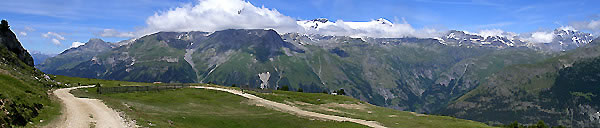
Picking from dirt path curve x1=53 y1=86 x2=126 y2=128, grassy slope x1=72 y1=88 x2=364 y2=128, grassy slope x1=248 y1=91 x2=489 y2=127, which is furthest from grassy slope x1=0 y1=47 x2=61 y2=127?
grassy slope x1=248 y1=91 x2=489 y2=127

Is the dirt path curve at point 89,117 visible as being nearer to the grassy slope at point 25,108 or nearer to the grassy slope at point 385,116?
the grassy slope at point 25,108

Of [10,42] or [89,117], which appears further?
[10,42]

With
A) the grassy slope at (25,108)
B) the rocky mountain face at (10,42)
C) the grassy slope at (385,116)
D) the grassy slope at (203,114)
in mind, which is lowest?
the grassy slope at (385,116)

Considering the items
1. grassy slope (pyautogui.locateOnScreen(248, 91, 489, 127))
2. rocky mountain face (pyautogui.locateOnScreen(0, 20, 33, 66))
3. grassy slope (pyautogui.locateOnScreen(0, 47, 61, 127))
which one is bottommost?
grassy slope (pyautogui.locateOnScreen(248, 91, 489, 127))

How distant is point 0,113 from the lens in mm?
37094

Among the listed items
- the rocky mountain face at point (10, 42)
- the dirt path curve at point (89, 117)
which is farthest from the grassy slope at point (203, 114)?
the rocky mountain face at point (10, 42)

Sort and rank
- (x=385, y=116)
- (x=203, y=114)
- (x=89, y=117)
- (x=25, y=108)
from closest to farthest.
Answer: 1. (x=25, y=108)
2. (x=89, y=117)
3. (x=203, y=114)
4. (x=385, y=116)

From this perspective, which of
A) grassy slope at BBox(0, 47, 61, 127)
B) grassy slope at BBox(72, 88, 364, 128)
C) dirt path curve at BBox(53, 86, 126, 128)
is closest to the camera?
grassy slope at BBox(0, 47, 61, 127)

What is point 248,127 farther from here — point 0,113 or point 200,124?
point 0,113

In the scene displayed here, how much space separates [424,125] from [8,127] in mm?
74562

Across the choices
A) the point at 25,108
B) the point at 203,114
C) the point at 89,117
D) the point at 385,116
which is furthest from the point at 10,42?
the point at 385,116

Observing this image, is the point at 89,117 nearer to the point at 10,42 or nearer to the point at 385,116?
the point at 385,116

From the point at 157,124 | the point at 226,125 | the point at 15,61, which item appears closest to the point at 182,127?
the point at 157,124

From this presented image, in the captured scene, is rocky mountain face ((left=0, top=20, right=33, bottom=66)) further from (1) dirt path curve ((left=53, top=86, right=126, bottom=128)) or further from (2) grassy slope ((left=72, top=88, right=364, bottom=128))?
(1) dirt path curve ((left=53, top=86, right=126, bottom=128))
